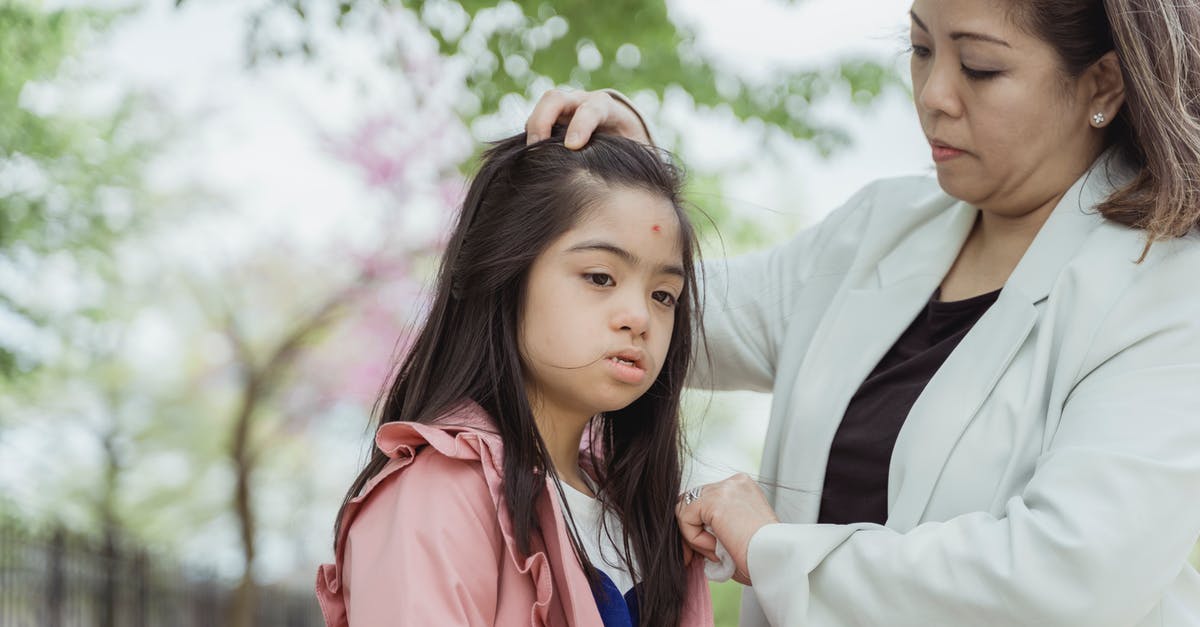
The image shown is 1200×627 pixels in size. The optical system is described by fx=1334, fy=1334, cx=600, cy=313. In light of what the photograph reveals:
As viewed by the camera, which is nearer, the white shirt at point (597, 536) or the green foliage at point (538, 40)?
the white shirt at point (597, 536)

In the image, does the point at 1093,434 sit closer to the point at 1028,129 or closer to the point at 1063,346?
the point at 1063,346

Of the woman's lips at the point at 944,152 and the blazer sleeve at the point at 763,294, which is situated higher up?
the woman's lips at the point at 944,152

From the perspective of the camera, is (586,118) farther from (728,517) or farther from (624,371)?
(728,517)

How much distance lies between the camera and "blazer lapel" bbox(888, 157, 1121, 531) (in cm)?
215

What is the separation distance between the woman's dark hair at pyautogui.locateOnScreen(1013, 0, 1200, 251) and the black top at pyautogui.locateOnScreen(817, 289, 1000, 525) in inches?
13.2

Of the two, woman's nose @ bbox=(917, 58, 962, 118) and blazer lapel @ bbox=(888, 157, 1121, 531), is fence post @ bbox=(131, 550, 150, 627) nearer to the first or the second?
blazer lapel @ bbox=(888, 157, 1121, 531)

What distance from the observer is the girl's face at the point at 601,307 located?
2102mm

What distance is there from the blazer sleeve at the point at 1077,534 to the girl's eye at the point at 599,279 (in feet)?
1.50

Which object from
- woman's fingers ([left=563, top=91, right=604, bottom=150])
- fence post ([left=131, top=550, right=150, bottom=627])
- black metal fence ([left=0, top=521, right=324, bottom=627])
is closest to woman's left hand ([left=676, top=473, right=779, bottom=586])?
woman's fingers ([left=563, top=91, right=604, bottom=150])

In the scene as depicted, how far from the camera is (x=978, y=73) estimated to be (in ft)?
7.18

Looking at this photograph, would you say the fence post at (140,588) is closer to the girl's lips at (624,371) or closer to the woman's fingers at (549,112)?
the woman's fingers at (549,112)

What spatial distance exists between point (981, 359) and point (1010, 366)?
0.16 ft

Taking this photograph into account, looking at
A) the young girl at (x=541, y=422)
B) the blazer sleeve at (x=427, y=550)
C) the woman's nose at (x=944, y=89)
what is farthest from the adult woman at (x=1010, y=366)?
the blazer sleeve at (x=427, y=550)

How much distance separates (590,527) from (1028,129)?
0.99 meters
